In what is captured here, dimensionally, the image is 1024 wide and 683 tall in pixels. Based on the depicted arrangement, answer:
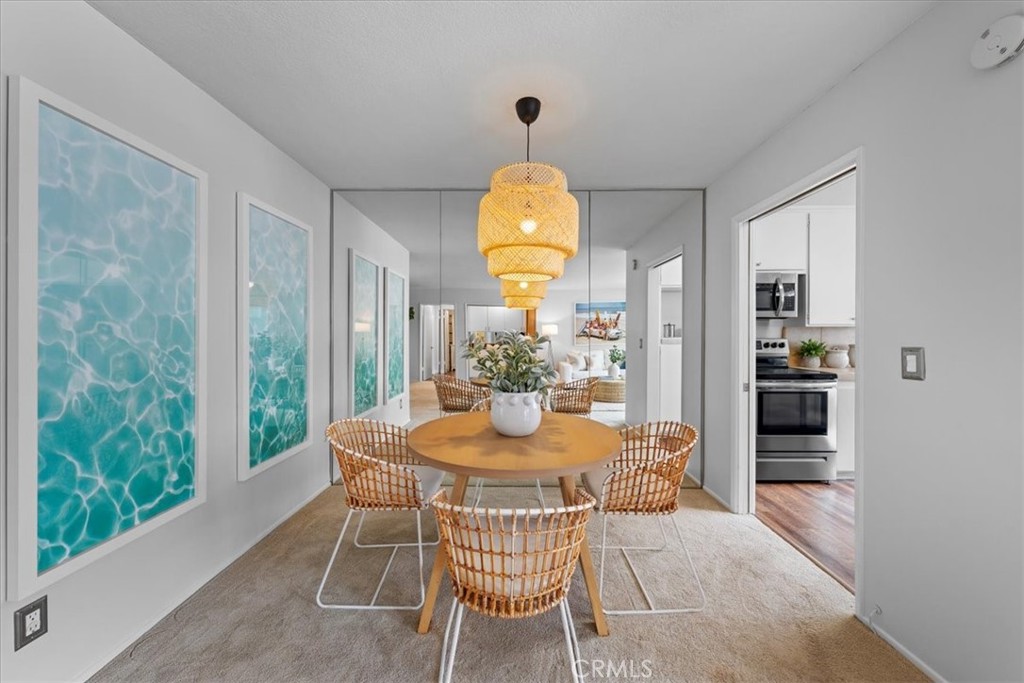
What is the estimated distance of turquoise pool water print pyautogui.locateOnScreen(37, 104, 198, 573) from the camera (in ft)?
4.71

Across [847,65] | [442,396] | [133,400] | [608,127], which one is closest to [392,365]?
[442,396]

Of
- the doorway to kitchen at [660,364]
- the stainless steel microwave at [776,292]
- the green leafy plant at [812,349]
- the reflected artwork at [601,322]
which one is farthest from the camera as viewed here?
the doorway to kitchen at [660,364]

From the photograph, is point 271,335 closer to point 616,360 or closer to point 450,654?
point 450,654

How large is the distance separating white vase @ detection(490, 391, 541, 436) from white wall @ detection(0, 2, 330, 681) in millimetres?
1508

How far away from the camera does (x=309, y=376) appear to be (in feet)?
10.4

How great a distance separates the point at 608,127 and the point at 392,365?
133 inches

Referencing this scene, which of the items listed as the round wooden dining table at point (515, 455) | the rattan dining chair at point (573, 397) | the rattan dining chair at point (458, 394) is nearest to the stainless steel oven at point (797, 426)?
the rattan dining chair at point (573, 397)

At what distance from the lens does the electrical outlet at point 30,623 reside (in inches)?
53.6

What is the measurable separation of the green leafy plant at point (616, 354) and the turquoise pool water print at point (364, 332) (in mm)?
2475

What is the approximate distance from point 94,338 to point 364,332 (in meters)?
2.55

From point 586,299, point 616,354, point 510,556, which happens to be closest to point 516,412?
point 510,556

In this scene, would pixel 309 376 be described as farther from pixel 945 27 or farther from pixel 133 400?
pixel 945 27

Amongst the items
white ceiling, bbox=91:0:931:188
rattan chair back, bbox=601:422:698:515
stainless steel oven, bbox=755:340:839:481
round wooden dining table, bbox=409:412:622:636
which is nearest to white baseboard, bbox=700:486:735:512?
stainless steel oven, bbox=755:340:839:481

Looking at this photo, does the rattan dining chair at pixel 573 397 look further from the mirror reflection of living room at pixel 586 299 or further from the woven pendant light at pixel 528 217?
the woven pendant light at pixel 528 217
